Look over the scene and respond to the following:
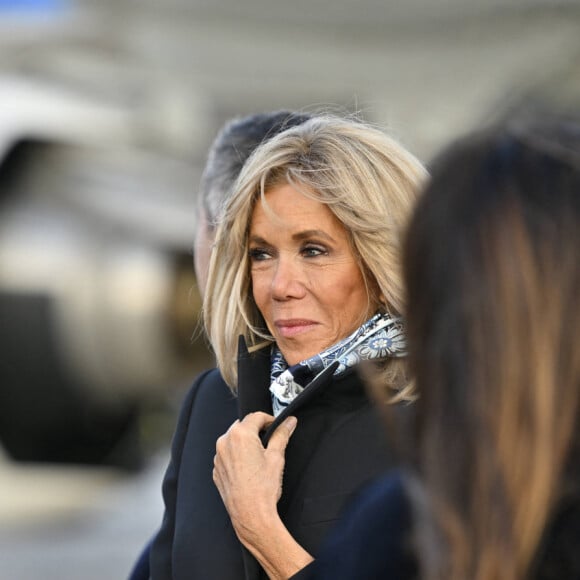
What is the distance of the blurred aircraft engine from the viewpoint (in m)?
10.3

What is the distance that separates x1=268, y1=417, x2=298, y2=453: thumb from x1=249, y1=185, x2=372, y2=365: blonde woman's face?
0.63ft

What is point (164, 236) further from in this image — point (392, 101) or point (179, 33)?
point (392, 101)

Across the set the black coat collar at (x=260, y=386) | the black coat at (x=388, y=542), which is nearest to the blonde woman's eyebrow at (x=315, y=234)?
the black coat collar at (x=260, y=386)

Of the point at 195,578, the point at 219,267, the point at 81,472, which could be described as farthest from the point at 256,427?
the point at 81,472

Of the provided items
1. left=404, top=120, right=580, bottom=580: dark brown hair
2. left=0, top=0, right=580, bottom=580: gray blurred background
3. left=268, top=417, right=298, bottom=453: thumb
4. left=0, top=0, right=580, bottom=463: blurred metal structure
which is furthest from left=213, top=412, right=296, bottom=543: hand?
left=0, top=0, right=580, bottom=463: blurred metal structure

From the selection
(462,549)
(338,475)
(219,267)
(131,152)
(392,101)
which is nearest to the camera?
(462,549)

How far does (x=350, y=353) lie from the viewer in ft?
7.27

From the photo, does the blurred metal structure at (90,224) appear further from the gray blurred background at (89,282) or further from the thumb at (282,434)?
the thumb at (282,434)

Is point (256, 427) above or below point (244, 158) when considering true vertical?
below

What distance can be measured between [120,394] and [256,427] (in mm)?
9142

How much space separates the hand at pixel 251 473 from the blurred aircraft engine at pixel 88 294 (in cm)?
785

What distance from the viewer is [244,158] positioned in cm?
306

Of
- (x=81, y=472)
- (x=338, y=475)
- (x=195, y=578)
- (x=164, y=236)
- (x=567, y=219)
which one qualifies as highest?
(x=567, y=219)

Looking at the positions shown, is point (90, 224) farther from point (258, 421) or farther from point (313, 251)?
point (258, 421)
